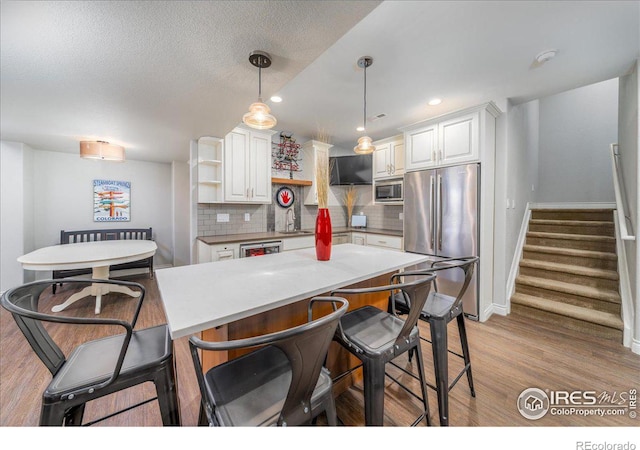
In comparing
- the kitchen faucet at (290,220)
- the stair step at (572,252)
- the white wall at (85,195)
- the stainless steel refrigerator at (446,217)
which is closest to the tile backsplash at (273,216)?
the kitchen faucet at (290,220)

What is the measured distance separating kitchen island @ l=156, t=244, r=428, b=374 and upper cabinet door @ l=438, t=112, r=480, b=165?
65.2 inches

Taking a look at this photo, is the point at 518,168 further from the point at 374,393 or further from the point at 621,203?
the point at 374,393

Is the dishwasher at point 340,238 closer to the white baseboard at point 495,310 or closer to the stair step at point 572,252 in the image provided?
the white baseboard at point 495,310

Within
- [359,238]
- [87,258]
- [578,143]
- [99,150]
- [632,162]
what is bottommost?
[87,258]

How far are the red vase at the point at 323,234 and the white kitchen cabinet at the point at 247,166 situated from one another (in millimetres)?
2150

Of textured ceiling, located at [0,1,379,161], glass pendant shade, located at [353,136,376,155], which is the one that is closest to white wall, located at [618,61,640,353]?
glass pendant shade, located at [353,136,376,155]

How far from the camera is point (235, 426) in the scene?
722 mm

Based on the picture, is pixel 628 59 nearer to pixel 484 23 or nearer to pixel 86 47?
pixel 484 23

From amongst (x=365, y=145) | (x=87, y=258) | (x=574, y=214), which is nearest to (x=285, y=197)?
(x=365, y=145)

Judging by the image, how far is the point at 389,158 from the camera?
3867 mm

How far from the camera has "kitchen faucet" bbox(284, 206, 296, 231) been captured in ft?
13.9

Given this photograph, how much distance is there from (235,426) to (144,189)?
5251 mm

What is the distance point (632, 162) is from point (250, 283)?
139 inches

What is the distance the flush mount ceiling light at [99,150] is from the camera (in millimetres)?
3129
